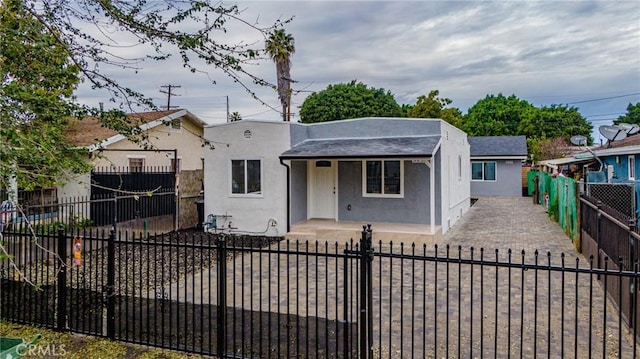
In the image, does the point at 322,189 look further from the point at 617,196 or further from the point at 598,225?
the point at 617,196

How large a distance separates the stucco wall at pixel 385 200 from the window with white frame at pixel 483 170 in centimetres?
1606

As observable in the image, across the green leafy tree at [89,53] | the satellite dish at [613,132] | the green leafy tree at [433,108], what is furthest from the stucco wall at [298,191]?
the green leafy tree at [433,108]

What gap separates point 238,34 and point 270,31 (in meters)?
0.58

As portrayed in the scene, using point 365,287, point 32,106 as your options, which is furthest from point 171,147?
point 365,287

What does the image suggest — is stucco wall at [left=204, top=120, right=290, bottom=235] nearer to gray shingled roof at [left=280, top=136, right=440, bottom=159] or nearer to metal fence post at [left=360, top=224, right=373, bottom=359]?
gray shingled roof at [left=280, top=136, right=440, bottom=159]

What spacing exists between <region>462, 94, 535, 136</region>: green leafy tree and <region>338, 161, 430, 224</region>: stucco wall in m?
35.6

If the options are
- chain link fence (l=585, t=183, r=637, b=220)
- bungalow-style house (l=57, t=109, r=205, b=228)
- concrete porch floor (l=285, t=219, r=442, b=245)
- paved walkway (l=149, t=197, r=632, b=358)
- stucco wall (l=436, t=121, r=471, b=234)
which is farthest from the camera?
bungalow-style house (l=57, t=109, r=205, b=228)

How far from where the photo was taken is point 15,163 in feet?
12.9

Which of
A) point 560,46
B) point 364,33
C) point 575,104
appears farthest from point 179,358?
point 575,104

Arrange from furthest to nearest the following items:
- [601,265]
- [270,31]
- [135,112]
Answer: [601,265], [135,112], [270,31]

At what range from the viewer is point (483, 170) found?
26922mm

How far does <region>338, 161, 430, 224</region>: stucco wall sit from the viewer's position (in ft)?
40.9

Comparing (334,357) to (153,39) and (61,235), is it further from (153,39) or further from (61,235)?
(153,39)

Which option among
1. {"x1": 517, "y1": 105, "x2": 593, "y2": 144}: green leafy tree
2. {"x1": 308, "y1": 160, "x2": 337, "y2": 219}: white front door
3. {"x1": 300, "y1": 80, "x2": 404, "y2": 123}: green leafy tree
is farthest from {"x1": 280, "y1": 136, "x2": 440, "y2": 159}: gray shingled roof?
{"x1": 517, "y1": 105, "x2": 593, "y2": 144}: green leafy tree
